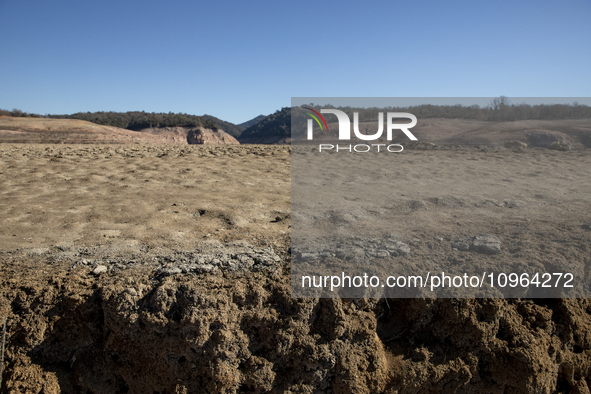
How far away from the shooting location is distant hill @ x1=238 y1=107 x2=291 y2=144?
26875 mm

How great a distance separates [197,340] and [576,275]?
Answer: 253 centimetres

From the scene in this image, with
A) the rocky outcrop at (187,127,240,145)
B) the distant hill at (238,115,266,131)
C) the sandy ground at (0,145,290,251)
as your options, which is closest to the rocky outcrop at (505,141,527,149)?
the sandy ground at (0,145,290,251)

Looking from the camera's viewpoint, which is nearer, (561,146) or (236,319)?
(236,319)

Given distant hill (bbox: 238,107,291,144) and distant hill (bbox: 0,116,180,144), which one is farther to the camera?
distant hill (bbox: 238,107,291,144)

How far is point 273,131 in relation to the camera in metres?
28.9

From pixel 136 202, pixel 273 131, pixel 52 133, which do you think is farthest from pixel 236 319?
pixel 273 131

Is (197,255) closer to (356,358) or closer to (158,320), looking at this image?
(158,320)

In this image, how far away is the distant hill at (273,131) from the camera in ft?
88.2

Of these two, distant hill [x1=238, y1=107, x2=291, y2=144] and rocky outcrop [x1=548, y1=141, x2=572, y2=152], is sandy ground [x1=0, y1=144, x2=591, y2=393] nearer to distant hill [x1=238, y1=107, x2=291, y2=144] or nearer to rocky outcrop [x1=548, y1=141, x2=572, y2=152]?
rocky outcrop [x1=548, y1=141, x2=572, y2=152]

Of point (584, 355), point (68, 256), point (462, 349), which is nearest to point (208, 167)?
point (68, 256)

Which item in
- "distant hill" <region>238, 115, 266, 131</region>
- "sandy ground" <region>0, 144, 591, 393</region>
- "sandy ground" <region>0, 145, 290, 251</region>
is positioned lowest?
"sandy ground" <region>0, 144, 591, 393</region>

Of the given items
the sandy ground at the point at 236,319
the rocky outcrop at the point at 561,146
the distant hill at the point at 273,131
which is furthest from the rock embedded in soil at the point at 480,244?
the distant hill at the point at 273,131

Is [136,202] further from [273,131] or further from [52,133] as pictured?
[273,131]

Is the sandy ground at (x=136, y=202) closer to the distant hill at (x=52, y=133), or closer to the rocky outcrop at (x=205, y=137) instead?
the distant hill at (x=52, y=133)
